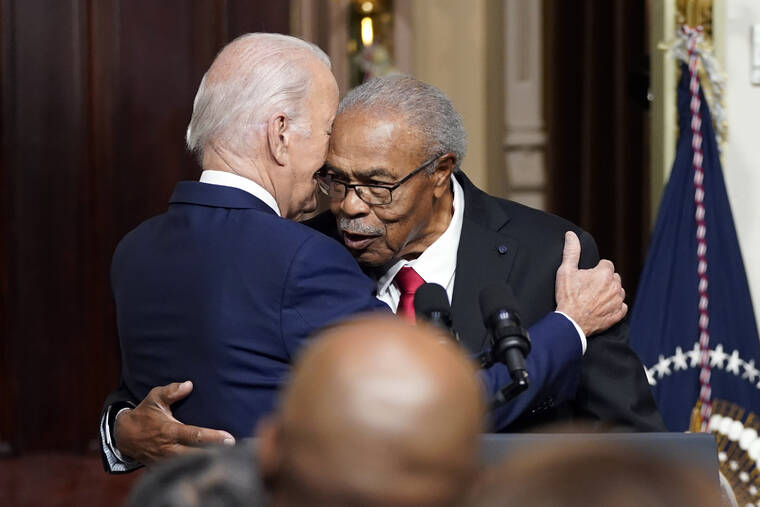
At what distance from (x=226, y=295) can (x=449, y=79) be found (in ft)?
10.5

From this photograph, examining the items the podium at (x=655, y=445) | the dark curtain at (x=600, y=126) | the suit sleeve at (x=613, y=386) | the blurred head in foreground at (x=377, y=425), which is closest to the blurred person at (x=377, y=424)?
the blurred head in foreground at (x=377, y=425)

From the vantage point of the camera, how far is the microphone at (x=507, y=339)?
59.1 inches

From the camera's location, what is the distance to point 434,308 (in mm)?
1619

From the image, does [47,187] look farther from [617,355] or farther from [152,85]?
[617,355]

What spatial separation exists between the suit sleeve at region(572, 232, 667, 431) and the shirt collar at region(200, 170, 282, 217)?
0.66 metres

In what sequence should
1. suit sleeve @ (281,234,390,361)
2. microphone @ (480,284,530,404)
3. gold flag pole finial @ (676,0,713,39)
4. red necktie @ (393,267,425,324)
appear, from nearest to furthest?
1. microphone @ (480,284,530,404)
2. suit sleeve @ (281,234,390,361)
3. red necktie @ (393,267,425,324)
4. gold flag pole finial @ (676,0,713,39)

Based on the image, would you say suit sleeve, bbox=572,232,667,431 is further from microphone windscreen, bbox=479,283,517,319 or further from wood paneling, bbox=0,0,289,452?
wood paneling, bbox=0,0,289,452

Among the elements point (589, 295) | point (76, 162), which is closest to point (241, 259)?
point (589, 295)

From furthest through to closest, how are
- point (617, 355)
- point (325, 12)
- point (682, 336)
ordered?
point (325, 12) → point (682, 336) → point (617, 355)

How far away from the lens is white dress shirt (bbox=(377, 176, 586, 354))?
224 cm

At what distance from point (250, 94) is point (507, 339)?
0.68m

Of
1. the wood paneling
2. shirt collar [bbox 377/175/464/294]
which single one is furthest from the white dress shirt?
the wood paneling

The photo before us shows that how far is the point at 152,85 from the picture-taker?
4.12m

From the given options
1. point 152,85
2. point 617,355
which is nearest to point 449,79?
point 152,85
